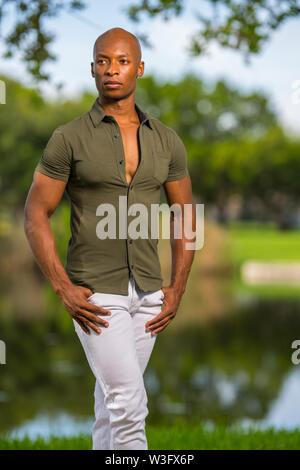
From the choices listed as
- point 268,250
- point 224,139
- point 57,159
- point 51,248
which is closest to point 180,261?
point 51,248

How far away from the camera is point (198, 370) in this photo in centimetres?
1297

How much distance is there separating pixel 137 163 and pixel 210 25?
3348mm

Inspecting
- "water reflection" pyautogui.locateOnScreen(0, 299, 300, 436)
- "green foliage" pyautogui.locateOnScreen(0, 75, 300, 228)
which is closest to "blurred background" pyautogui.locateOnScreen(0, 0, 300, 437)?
"water reflection" pyautogui.locateOnScreen(0, 299, 300, 436)

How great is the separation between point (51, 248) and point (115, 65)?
848 mm

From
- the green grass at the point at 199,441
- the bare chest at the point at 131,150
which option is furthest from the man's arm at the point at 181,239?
the green grass at the point at 199,441

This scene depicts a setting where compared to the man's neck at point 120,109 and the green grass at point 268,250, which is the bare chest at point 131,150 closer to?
the man's neck at point 120,109

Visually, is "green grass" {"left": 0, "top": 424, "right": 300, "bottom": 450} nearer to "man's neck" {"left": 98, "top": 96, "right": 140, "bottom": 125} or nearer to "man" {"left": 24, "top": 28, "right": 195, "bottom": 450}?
"man" {"left": 24, "top": 28, "right": 195, "bottom": 450}

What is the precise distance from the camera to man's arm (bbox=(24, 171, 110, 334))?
3029mm

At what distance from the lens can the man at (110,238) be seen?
3.02m

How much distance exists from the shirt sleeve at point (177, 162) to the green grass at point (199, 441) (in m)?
2.51

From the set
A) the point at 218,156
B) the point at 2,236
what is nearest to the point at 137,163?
the point at 2,236

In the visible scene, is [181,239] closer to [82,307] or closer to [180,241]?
[180,241]

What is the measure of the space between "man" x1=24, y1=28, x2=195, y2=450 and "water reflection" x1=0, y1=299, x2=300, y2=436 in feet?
18.4

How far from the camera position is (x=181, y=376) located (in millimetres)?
A: 12609
